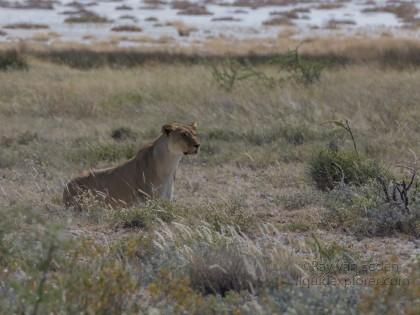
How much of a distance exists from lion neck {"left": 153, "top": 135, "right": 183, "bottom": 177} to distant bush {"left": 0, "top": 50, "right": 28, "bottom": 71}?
14.1 m

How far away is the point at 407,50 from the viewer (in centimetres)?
2566

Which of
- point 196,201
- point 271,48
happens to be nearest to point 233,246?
point 196,201

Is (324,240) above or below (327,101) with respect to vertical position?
above

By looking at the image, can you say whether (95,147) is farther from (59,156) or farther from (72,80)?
(72,80)

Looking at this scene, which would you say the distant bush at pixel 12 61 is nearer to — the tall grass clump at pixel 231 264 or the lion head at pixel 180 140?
the lion head at pixel 180 140

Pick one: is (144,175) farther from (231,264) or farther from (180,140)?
(231,264)

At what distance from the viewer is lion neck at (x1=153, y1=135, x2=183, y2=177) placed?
9289 millimetres

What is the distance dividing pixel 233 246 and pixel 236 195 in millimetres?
3814

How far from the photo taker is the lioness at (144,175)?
920 centimetres

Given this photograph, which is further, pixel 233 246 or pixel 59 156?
pixel 59 156

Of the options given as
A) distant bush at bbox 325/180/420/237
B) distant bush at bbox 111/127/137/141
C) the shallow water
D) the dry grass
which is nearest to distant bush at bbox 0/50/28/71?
the dry grass

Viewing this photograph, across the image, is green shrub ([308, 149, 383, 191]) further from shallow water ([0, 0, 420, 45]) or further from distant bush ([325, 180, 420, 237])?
shallow water ([0, 0, 420, 45])

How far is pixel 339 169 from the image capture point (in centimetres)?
973

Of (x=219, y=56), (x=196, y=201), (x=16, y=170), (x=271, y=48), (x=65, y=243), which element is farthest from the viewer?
(x=271, y=48)
